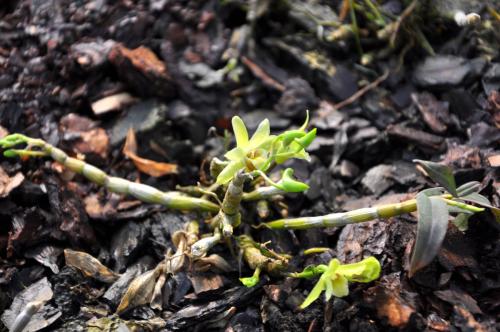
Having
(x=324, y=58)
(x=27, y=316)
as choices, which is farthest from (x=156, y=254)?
(x=324, y=58)

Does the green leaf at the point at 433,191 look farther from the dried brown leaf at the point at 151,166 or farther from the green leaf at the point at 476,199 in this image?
the dried brown leaf at the point at 151,166

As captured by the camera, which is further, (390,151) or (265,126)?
(390,151)

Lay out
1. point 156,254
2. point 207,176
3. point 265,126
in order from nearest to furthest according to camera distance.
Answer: point 265,126 → point 156,254 → point 207,176

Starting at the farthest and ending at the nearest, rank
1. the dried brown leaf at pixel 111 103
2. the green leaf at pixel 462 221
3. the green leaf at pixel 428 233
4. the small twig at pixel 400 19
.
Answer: the small twig at pixel 400 19 → the dried brown leaf at pixel 111 103 → the green leaf at pixel 462 221 → the green leaf at pixel 428 233

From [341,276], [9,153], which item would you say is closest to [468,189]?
[341,276]

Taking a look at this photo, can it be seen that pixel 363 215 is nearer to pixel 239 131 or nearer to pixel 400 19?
pixel 239 131

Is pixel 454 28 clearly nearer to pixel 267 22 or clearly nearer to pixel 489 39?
pixel 489 39

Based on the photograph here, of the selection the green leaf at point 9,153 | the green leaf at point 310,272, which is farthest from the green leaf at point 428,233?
the green leaf at point 9,153
